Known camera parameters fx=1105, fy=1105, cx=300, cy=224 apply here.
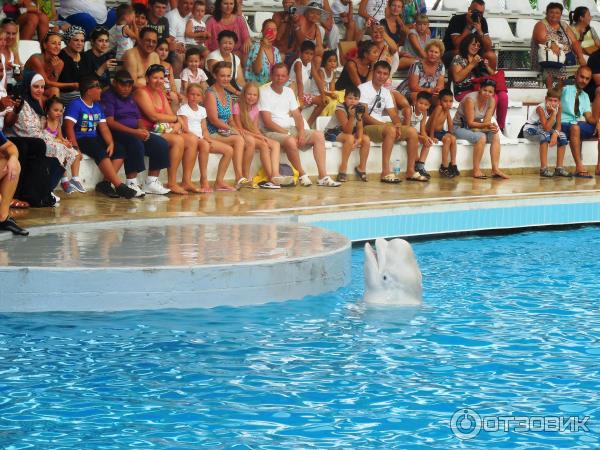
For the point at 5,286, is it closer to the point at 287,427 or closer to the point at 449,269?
the point at 287,427

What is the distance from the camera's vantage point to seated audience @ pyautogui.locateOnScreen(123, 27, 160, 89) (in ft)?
34.5

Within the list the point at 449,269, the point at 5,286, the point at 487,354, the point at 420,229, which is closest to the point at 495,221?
the point at 420,229

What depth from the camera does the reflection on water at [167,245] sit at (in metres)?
6.95

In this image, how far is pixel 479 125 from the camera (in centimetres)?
1241

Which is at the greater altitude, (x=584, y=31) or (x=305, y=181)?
(x=584, y=31)

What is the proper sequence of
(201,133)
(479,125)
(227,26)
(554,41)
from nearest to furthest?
(201,133)
(227,26)
(479,125)
(554,41)

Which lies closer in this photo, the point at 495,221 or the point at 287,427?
the point at 287,427

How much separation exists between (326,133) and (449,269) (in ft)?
12.5

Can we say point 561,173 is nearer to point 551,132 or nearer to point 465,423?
point 551,132

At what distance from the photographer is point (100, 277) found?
6664 millimetres

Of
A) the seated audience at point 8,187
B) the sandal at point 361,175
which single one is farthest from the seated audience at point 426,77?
the seated audience at point 8,187

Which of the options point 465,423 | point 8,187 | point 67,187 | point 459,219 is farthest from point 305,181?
point 465,423

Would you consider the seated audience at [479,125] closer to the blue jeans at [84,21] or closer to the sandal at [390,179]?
the sandal at [390,179]

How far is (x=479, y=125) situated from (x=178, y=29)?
3.51 m
